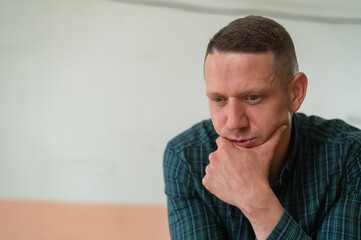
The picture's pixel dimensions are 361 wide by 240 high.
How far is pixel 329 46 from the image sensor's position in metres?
2.43

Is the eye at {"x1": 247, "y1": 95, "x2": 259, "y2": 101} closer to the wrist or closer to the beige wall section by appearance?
the wrist

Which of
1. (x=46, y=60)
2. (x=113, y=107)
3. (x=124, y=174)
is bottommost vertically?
(x=124, y=174)

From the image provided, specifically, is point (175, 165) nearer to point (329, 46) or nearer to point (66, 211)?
Result: point (66, 211)

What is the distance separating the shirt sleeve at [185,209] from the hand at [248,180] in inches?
4.8

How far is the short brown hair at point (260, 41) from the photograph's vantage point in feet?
3.78

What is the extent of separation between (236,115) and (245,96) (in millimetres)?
62

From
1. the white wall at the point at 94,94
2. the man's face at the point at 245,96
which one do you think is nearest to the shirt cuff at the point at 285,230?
the man's face at the point at 245,96

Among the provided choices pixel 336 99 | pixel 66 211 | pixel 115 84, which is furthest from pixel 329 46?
pixel 66 211

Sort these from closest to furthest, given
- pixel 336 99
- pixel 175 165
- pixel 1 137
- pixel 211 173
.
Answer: pixel 211 173 < pixel 175 165 < pixel 1 137 < pixel 336 99

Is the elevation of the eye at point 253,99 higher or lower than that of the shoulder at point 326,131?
higher

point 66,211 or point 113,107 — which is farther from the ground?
point 113,107

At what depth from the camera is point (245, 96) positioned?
1151 millimetres

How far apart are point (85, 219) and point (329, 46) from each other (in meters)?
1.78

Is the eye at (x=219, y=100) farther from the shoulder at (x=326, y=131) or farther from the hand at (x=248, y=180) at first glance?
the shoulder at (x=326, y=131)
